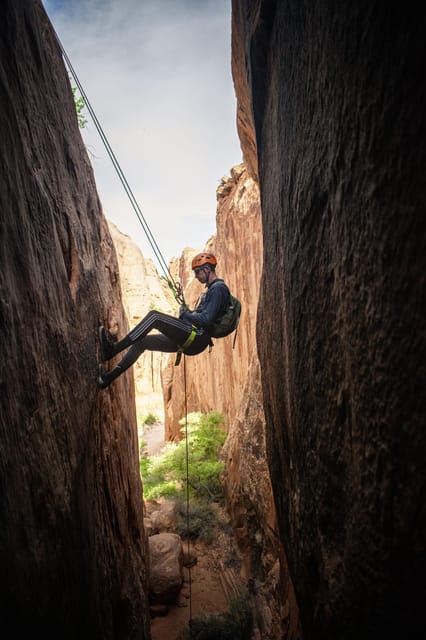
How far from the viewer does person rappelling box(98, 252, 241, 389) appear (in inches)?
176

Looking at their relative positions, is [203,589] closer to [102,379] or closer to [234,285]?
[102,379]

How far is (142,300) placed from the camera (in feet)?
128

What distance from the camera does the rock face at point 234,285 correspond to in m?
11.8

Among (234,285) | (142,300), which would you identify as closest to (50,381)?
(234,285)

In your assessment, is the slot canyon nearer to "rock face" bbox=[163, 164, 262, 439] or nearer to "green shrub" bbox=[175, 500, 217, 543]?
"green shrub" bbox=[175, 500, 217, 543]

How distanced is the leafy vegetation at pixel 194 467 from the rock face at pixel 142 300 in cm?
1884

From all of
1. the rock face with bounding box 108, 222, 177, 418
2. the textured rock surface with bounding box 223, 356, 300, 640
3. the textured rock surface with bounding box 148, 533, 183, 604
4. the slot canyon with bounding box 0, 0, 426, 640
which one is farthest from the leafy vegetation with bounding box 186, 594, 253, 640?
the rock face with bounding box 108, 222, 177, 418

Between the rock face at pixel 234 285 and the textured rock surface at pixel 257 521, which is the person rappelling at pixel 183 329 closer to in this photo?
the textured rock surface at pixel 257 521

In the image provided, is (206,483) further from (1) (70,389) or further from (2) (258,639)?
(1) (70,389)

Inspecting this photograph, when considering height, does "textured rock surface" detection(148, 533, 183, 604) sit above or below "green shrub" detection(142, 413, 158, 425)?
above

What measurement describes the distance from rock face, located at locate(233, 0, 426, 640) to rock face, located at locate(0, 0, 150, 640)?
1784mm

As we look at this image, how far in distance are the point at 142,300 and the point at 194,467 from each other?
29.4 meters

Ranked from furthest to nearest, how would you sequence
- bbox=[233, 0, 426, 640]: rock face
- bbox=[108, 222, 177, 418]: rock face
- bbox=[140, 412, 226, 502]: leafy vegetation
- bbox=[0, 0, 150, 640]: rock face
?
bbox=[108, 222, 177, 418]: rock face
bbox=[140, 412, 226, 502]: leafy vegetation
bbox=[0, 0, 150, 640]: rock face
bbox=[233, 0, 426, 640]: rock face

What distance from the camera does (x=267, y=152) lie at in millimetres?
3812
